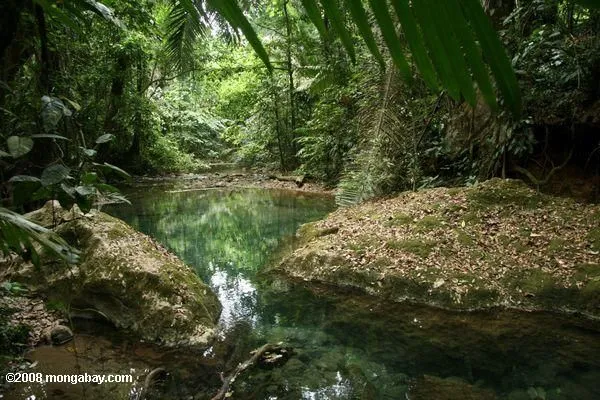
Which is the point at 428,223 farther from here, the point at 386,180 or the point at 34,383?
the point at 34,383

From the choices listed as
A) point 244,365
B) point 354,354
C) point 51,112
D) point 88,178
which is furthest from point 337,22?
point 354,354

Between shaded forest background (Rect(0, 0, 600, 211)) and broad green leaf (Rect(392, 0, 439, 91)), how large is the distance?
18.2 inches

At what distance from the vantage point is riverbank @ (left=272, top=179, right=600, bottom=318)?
466 centimetres

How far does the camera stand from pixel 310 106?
1562 cm

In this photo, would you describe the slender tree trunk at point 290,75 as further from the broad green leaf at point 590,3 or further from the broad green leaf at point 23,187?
the broad green leaf at point 590,3

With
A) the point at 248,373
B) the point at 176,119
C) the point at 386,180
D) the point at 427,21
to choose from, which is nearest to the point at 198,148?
the point at 176,119

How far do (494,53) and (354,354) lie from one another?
154 inches

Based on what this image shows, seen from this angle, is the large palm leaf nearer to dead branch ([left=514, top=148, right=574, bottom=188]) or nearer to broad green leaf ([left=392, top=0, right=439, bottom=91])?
broad green leaf ([left=392, top=0, right=439, bottom=91])

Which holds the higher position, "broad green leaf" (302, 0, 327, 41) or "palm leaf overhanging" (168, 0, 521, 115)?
"broad green leaf" (302, 0, 327, 41)

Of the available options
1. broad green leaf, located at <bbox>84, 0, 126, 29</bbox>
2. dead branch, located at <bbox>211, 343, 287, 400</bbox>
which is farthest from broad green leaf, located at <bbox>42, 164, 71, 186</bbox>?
dead branch, located at <bbox>211, 343, 287, 400</bbox>

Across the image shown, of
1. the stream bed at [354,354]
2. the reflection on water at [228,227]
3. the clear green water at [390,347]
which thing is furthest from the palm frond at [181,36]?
the stream bed at [354,354]

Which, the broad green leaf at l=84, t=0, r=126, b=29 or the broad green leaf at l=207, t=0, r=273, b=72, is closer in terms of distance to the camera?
the broad green leaf at l=207, t=0, r=273, b=72

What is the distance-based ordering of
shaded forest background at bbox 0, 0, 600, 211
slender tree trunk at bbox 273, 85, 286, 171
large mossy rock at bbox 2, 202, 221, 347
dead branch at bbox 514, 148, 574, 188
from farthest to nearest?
1. slender tree trunk at bbox 273, 85, 286, 171
2. dead branch at bbox 514, 148, 574, 188
3. large mossy rock at bbox 2, 202, 221, 347
4. shaded forest background at bbox 0, 0, 600, 211

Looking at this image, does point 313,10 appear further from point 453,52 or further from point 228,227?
point 228,227
